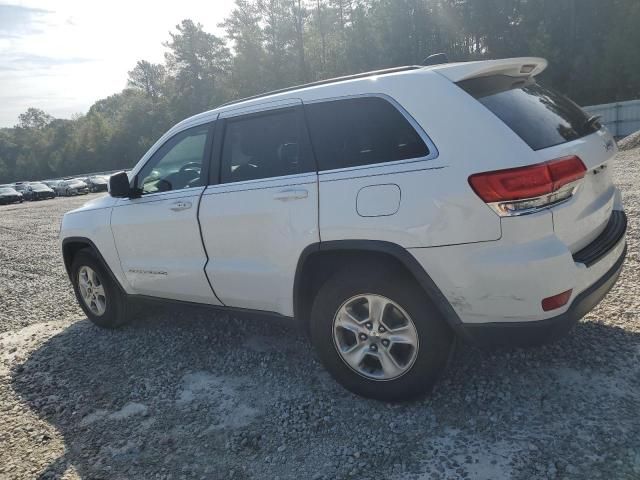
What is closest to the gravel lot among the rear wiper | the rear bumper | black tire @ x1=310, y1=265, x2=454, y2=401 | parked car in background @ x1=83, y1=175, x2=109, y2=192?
black tire @ x1=310, y1=265, x2=454, y2=401

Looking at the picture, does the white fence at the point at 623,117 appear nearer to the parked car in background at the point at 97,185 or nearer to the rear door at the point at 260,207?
the rear door at the point at 260,207

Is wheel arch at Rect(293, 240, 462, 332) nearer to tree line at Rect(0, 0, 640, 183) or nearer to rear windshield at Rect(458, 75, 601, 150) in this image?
rear windshield at Rect(458, 75, 601, 150)

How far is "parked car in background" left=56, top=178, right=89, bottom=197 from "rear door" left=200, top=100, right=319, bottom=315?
1707 inches

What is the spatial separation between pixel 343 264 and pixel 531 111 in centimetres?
138

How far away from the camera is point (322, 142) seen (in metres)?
3.15

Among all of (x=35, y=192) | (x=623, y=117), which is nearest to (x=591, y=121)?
(x=623, y=117)

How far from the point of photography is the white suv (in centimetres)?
252

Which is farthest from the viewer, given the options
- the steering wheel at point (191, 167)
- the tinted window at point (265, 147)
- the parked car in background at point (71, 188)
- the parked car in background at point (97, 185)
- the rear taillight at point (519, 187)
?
the parked car in background at point (97, 185)

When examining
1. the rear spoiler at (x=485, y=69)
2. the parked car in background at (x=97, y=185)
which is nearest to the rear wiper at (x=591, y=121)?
the rear spoiler at (x=485, y=69)

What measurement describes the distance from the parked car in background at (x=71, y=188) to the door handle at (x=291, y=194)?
4398cm

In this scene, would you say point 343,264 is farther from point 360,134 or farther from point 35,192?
point 35,192

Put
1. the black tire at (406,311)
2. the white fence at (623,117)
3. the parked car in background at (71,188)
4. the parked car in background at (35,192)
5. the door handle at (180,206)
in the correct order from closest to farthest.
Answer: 1. the black tire at (406,311)
2. the door handle at (180,206)
3. the white fence at (623,117)
4. the parked car in background at (35,192)
5. the parked car in background at (71,188)

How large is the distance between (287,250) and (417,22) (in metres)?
45.6

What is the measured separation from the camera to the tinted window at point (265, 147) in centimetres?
326
